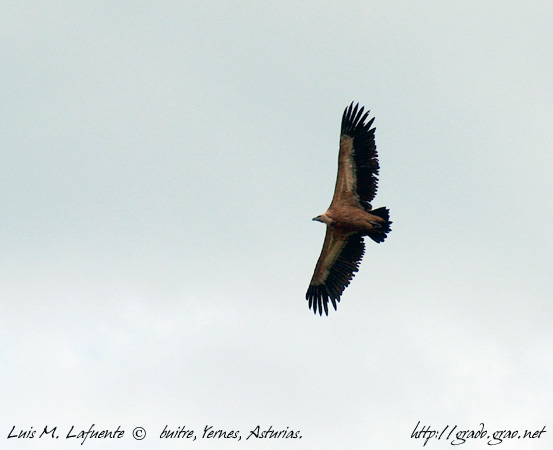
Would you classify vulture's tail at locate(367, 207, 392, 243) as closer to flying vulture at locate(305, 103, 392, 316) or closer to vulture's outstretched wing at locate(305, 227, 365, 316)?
flying vulture at locate(305, 103, 392, 316)

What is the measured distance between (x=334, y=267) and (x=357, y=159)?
184 inches

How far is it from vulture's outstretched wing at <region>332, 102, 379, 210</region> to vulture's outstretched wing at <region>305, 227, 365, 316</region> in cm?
194

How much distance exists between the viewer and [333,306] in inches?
1302

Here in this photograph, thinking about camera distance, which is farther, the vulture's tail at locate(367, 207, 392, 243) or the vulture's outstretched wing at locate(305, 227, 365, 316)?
the vulture's outstretched wing at locate(305, 227, 365, 316)

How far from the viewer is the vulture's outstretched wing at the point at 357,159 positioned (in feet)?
98.2

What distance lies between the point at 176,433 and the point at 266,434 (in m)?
2.91

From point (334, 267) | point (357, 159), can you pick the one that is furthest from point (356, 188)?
point (334, 267)

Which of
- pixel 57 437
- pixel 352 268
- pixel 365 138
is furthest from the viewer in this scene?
pixel 352 268

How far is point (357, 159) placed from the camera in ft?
98.5

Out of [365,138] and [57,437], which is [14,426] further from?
[365,138]

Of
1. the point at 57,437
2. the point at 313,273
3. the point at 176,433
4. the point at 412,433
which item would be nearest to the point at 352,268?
the point at 313,273

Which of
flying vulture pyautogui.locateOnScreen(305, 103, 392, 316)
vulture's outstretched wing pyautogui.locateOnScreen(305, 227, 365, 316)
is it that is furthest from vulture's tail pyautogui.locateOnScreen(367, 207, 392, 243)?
vulture's outstretched wing pyautogui.locateOnScreen(305, 227, 365, 316)

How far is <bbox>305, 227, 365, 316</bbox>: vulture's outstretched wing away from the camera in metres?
32.0

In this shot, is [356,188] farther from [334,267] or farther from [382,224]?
[334,267]
